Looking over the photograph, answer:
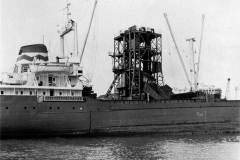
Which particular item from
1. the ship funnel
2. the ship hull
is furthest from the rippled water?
the ship funnel

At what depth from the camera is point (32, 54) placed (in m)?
32.2

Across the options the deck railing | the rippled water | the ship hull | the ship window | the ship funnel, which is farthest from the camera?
the ship window

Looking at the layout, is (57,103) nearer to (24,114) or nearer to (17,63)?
(24,114)

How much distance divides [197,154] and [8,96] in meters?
15.6

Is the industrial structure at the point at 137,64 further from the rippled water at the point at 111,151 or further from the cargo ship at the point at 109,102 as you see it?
the rippled water at the point at 111,151

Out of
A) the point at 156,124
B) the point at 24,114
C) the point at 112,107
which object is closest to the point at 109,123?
the point at 112,107

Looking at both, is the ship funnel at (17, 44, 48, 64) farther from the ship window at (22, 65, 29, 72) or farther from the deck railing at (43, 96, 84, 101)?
the deck railing at (43, 96, 84, 101)

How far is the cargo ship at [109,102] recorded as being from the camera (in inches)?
1158

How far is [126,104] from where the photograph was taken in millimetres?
33562

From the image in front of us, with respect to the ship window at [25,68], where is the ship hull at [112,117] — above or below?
below

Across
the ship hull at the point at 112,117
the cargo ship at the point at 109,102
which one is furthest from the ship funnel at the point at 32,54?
the ship hull at the point at 112,117

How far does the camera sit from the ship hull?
94.5ft

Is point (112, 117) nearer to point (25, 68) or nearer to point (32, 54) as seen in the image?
point (25, 68)

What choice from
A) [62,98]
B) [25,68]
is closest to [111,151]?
[62,98]
